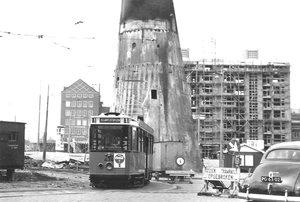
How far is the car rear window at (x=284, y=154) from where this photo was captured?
13555 mm

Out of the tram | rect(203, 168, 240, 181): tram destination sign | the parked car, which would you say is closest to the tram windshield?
the tram

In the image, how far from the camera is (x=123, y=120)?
22906 millimetres

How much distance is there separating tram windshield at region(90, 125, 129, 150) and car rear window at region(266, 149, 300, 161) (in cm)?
971

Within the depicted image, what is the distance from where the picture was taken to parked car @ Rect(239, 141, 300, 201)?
1275 centimetres

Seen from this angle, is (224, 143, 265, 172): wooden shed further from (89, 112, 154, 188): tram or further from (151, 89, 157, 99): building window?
(89, 112, 154, 188): tram

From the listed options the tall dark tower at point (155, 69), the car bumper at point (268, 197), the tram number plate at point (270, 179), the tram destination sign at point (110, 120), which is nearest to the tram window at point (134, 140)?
the tram destination sign at point (110, 120)

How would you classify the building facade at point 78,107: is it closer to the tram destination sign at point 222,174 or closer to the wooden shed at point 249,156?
the wooden shed at point 249,156

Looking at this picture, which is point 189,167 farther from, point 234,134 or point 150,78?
point 234,134

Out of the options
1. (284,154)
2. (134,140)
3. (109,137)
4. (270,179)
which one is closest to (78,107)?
(134,140)

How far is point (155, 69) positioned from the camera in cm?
5319

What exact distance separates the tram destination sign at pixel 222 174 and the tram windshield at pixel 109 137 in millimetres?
4627

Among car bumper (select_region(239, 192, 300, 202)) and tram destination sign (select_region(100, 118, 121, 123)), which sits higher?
tram destination sign (select_region(100, 118, 121, 123))

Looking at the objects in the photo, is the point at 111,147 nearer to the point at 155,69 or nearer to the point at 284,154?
the point at 284,154

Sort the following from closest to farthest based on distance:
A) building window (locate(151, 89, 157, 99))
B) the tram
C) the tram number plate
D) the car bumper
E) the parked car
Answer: the car bumper
the parked car
the tram number plate
the tram
building window (locate(151, 89, 157, 99))
